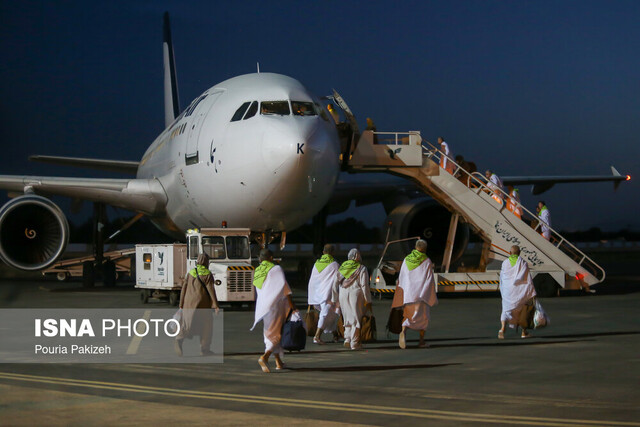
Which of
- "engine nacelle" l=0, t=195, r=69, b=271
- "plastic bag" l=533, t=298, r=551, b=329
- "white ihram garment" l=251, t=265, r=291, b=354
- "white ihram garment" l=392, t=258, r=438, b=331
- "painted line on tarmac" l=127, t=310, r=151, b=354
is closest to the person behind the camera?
"white ihram garment" l=251, t=265, r=291, b=354

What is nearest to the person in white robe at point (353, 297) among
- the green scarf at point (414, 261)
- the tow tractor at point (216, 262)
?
the green scarf at point (414, 261)

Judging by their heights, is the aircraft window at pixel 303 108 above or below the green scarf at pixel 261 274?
above

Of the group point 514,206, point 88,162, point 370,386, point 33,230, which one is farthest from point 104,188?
point 370,386

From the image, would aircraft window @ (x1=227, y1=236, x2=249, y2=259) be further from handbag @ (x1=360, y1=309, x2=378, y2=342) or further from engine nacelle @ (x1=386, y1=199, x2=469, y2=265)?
engine nacelle @ (x1=386, y1=199, x2=469, y2=265)

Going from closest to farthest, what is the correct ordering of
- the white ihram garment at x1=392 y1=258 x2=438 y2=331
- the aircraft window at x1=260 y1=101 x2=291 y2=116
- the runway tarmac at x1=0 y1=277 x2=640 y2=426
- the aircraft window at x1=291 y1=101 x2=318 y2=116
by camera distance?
the runway tarmac at x1=0 y1=277 x2=640 y2=426 < the white ihram garment at x1=392 y1=258 x2=438 y2=331 < the aircraft window at x1=291 y1=101 x2=318 y2=116 < the aircraft window at x1=260 y1=101 x2=291 y2=116

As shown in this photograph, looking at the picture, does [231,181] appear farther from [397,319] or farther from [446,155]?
[397,319]

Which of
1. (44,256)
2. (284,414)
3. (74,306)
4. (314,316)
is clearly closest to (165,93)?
(44,256)

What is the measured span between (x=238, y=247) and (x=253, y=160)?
5.94ft

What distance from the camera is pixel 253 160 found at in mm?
16469

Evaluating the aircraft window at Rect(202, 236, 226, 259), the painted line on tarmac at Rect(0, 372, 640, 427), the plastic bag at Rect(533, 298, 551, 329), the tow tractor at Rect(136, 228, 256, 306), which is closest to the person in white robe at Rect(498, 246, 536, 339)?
the plastic bag at Rect(533, 298, 551, 329)

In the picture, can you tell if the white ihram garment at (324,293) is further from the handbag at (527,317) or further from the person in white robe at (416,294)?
the handbag at (527,317)

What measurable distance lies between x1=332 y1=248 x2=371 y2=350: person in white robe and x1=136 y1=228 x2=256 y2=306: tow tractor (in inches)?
203

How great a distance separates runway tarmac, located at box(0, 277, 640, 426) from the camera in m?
6.50

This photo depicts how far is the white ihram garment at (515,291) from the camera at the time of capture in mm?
12281
